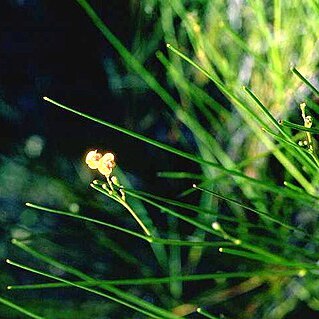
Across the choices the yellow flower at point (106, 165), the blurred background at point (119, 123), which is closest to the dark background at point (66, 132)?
the blurred background at point (119, 123)

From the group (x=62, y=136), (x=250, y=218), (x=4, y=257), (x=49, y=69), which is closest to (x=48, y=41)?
(x=49, y=69)

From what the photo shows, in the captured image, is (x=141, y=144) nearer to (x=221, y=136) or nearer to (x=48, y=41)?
(x=221, y=136)

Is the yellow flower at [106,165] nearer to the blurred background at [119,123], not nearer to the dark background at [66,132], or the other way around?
the blurred background at [119,123]

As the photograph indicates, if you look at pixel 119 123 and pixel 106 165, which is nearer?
pixel 106 165

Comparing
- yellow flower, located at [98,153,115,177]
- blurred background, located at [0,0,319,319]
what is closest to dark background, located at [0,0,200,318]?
blurred background, located at [0,0,319,319]

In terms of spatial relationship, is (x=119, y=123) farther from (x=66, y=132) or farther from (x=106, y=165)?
(x=106, y=165)

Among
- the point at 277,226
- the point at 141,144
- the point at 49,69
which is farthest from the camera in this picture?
the point at 49,69

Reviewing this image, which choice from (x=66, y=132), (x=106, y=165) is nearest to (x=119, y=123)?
(x=66, y=132)

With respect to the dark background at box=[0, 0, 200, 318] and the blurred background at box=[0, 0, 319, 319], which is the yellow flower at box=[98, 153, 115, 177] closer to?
the blurred background at box=[0, 0, 319, 319]
